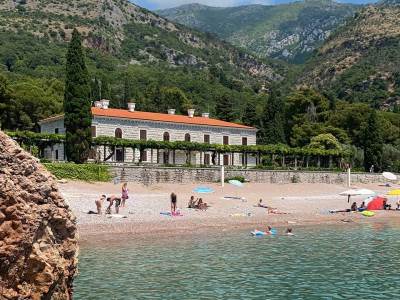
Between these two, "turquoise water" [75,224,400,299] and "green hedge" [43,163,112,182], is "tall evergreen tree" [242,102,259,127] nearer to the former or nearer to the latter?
"green hedge" [43,163,112,182]

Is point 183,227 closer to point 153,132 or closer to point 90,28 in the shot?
point 153,132

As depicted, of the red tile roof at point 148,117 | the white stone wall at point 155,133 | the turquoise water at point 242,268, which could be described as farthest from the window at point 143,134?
the turquoise water at point 242,268

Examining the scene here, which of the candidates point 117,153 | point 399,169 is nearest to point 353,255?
point 117,153

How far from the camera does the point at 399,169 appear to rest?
7350 centimetres

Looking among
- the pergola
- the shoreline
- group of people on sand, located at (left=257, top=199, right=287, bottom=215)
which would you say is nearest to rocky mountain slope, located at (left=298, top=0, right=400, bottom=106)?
the pergola

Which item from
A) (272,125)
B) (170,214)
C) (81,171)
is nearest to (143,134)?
(81,171)

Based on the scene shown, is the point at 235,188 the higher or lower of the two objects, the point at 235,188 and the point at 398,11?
the lower

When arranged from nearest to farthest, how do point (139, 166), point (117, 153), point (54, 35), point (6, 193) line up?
point (6, 193) < point (139, 166) < point (117, 153) < point (54, 35)

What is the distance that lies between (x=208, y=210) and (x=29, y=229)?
29474mm

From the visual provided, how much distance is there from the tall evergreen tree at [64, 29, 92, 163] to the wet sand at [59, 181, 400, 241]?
14.0 feet

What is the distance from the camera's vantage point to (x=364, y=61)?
171m

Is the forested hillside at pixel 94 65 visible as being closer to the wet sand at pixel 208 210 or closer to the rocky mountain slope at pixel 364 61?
the rocky mountain slope at pixel 364 61

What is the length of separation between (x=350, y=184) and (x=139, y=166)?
24.5 meters

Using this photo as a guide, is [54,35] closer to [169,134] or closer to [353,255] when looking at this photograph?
[169,134]
